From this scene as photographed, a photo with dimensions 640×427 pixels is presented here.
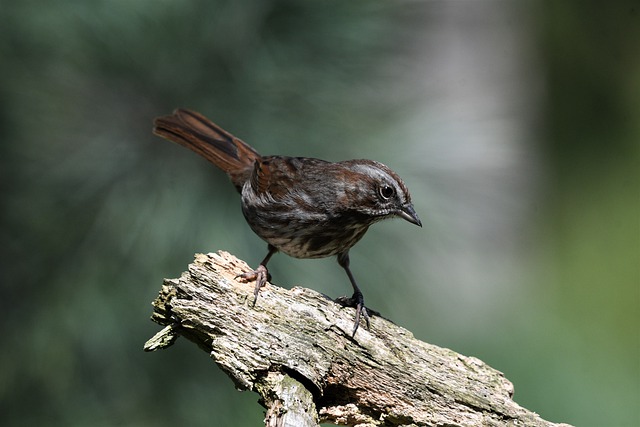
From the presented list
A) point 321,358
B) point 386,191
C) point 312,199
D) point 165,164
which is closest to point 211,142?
point 165,164

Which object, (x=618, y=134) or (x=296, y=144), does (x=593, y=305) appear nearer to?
(x=618, y=134)

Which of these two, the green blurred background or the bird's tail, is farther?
the green blurred background

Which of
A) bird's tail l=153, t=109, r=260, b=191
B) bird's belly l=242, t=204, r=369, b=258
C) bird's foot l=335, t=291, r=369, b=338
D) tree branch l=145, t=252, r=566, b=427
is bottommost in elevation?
tree branch l=145, t=252, r=566, b=427

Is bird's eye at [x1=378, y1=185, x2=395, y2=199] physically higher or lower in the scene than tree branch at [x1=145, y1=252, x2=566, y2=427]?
higher

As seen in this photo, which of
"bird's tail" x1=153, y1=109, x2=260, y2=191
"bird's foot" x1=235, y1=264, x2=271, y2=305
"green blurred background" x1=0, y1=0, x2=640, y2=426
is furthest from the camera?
"green blurred background" x1=0, y1=0, x2=640, y2=426

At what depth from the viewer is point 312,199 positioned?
3.51 meters

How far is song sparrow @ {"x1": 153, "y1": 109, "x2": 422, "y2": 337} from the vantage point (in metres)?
3.37

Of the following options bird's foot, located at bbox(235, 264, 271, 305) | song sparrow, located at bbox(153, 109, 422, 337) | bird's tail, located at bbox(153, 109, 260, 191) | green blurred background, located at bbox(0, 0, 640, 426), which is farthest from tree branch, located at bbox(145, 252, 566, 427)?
green blurred background, located at bbox(0, 0, 640, 426)

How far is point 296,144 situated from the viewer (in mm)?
4145

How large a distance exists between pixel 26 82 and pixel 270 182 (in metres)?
1.26

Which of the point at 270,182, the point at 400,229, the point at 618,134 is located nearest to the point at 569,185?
the point at 618,134

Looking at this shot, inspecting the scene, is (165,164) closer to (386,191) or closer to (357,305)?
(386,191)

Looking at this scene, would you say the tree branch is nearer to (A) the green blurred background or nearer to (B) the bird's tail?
(B) the bird's tail

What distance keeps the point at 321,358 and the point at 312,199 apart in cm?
93
